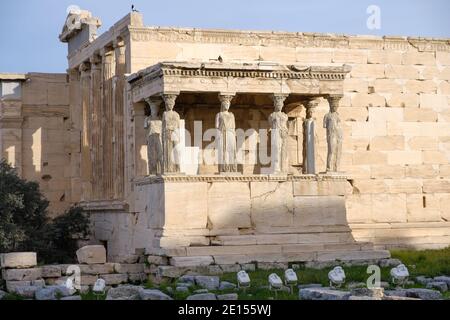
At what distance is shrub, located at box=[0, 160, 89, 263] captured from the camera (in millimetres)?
21953

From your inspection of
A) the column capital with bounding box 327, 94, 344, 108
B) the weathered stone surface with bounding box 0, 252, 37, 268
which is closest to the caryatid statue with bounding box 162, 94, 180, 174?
the weathered stone surface with bounding box 0, 252, 37, 268

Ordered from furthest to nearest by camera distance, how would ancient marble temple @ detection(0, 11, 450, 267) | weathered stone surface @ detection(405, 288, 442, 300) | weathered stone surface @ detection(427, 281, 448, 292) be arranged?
1. ancient marble temple @ detection(0, 11, 450, 267)
2. weathered stone surface @ detection(427, 281, 448, 292)
3. weathered stone surface @ detection(405, 288, 442, 300)

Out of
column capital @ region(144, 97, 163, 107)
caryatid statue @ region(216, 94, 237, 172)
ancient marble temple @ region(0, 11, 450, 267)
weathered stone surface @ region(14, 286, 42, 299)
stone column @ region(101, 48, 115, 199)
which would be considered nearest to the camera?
weathered stone surface @ region(14, 286, 42, 299)

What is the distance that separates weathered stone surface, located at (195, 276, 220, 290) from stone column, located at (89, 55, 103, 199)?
8489 mm


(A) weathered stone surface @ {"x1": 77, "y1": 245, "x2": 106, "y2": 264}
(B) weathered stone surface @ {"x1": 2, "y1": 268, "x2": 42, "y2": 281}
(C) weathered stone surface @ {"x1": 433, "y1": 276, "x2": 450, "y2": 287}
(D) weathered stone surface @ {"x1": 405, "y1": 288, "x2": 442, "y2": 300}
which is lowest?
(D) weathered stone surface @ {"x1": 405, "y1": 288, "x2": 442, "y2": 300}

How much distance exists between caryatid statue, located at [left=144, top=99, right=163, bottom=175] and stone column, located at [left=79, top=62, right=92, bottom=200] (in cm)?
518

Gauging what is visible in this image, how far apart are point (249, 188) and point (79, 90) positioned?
8.14 m

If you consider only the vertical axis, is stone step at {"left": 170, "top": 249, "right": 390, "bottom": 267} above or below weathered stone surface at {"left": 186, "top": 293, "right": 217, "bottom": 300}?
above

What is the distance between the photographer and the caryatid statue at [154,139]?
20.4 metres

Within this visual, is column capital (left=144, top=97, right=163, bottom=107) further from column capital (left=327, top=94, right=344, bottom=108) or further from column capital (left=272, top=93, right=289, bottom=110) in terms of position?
column capital (left=327, top=94, right=344, bottom=108)

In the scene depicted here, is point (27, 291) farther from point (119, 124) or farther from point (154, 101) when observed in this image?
point (119, 124)

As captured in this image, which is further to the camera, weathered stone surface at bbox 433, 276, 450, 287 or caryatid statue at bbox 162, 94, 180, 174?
caryatid statue at bbox 162, 94, 180, 174
